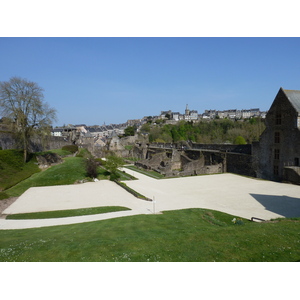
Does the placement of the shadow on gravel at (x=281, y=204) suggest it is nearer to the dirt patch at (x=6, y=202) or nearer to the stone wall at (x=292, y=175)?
the stone wall at (x=292, y=175)

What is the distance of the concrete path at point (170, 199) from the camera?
14578mm

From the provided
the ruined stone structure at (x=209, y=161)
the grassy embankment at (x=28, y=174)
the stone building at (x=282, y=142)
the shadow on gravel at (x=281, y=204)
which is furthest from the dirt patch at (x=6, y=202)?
the stone building at (x=282, y=142)

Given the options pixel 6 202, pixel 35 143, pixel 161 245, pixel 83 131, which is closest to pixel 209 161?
pixel 6 202

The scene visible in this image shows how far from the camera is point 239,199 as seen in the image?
1780 centimetres

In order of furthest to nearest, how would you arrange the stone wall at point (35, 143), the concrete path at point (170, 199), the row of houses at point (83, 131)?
1. the row of houses at point (83, 131)
2. the stone wall at point (35, 143)
3. the concrete path at point (170, 199)

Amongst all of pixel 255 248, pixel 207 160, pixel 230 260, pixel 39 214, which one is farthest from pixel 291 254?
pixel 207 160

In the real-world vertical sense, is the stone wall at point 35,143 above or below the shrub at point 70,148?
above

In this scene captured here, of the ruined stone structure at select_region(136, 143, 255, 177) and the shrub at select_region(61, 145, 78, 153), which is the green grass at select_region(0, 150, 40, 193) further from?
the ruined stone structure at select_region(136, 143, 255, 177)

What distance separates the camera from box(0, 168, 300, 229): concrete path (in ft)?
47.8

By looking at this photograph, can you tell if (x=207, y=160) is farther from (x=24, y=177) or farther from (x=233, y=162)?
(x=24, y=177)

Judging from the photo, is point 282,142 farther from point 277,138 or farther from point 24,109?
point 24,109

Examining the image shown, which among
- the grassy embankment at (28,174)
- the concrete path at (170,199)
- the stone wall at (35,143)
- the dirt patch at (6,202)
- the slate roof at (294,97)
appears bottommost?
the dirt patch at (6,202)

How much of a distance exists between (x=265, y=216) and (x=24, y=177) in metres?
28.1

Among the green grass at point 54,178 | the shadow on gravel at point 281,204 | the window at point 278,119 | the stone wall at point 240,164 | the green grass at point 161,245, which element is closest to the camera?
the green grass at point 161,245
